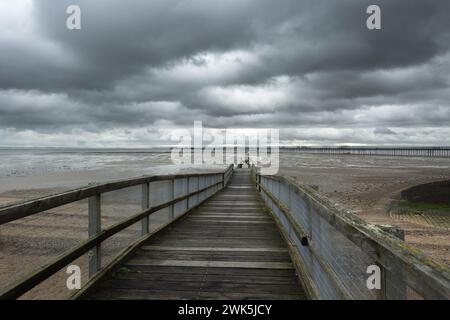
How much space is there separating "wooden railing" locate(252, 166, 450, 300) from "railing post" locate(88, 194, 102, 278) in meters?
2.40

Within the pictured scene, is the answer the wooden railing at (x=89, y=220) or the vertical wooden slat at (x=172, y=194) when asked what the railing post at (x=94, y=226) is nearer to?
the wooden railing at (x=89, y=220)

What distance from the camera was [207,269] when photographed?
4.51 m

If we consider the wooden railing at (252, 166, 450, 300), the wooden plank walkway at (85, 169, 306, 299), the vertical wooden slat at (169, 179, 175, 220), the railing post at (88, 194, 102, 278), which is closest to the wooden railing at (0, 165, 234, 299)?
the railing post at (88, 194, 102, 278)

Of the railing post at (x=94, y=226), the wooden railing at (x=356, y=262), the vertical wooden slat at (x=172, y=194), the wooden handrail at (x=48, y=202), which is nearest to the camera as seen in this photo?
the wooden railing at (x=356, y=262)

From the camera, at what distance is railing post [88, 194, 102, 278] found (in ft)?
12.9

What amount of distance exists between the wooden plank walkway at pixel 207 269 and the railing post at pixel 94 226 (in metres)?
0.22

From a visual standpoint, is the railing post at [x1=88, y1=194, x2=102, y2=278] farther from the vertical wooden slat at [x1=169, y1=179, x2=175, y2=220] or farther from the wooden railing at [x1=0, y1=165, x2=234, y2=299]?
the vertical wooden slat at [x1=169, y1=179, x2=175, y2=220]

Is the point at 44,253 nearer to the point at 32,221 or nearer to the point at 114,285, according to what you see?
the point at 32,221

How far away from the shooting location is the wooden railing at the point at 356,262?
146 centimetres

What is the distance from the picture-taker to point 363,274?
2.20 meters

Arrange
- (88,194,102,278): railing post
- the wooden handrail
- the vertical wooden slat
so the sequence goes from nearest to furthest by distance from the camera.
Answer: the wooden handrail, (88,194,102,278): railing post, the vertical wooden slat

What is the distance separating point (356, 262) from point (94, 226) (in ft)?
9.57

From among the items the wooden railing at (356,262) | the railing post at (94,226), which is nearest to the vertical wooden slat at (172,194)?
the railing post at (94,226)
